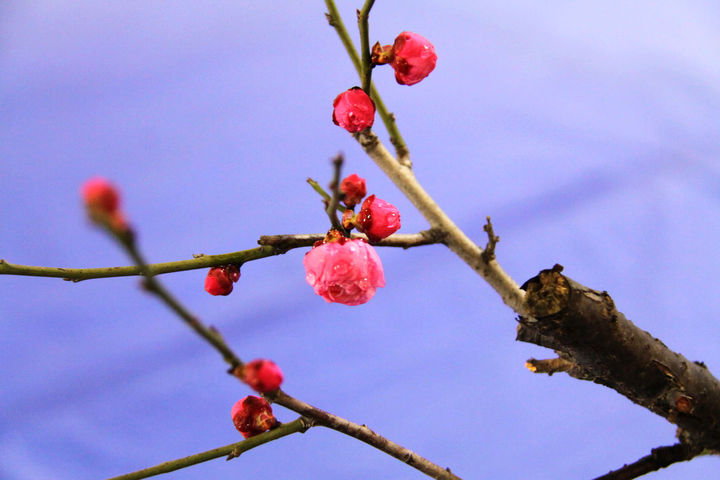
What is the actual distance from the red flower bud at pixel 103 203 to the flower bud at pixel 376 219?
0.26 m

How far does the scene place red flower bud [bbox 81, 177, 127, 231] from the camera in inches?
6.6

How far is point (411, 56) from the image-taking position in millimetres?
458

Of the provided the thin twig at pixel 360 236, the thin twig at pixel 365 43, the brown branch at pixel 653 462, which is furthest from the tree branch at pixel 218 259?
the brown branch at pixel 653 462

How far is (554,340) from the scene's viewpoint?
0.48 metres

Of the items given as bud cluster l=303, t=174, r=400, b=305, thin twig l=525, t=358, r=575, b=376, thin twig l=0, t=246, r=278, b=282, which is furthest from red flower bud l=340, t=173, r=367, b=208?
thin twig l=525, t=358, r=575, b=376

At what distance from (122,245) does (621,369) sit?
16.1 inches

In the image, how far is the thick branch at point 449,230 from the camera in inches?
18.3

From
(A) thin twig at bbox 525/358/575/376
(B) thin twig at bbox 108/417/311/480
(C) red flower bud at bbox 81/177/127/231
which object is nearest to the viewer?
(C) red flower bud at bbox 81/177/127/231

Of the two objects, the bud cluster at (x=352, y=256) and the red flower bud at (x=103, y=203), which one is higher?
the bud cluster at (x=352, y=256)

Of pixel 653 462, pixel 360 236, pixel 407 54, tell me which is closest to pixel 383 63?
pixel 407 54

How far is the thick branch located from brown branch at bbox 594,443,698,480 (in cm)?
14

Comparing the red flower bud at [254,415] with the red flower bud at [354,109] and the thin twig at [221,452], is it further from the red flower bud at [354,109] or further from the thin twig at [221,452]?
the red flower bud at [354,109]

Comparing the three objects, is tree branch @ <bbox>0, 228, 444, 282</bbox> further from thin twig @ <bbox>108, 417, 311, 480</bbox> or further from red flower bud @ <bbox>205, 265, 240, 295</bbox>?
thin twig @ <bbox>108, 417, 311, 480</bbox>

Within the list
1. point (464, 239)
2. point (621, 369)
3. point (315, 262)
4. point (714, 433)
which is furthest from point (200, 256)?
point (714, 433)
